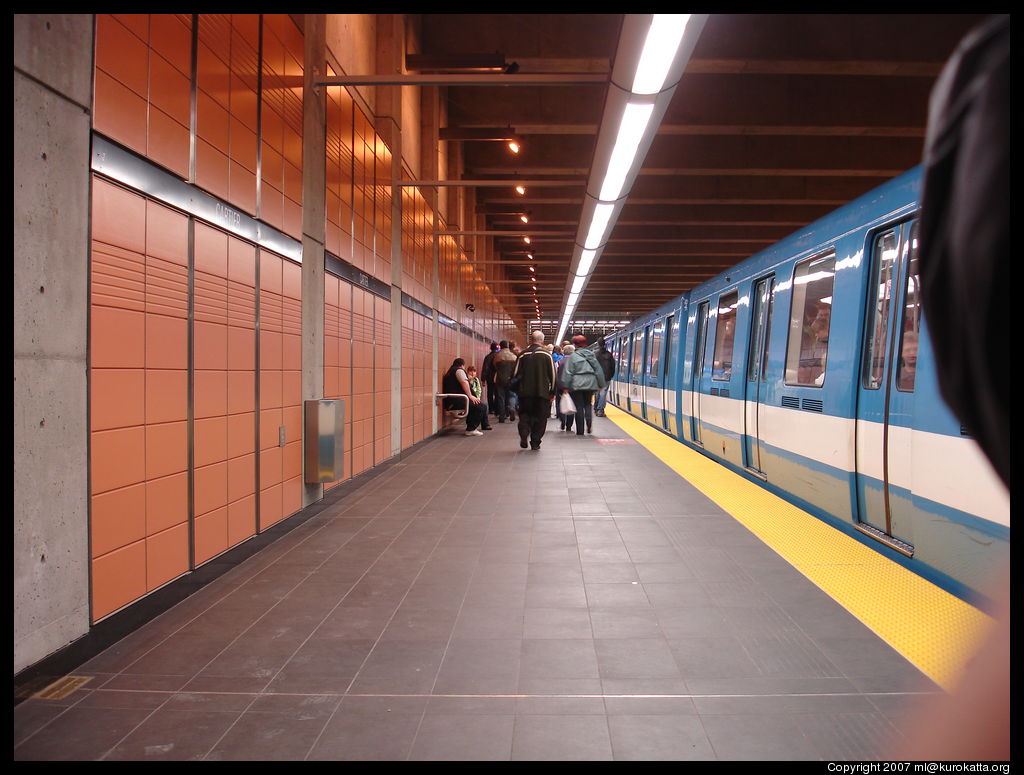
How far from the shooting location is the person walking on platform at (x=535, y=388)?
9.63 m

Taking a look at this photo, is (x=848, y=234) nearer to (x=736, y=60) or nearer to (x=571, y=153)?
(x=736, y=60)

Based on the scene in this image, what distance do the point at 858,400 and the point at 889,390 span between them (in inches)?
16.7

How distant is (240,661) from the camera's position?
292 cm

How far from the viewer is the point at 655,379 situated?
13016mm

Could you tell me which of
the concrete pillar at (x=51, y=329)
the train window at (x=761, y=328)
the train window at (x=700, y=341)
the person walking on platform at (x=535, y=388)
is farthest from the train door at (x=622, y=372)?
the concrete pillar at (x=51, y=329)

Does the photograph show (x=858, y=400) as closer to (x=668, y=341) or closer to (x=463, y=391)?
(x=668, y=341)

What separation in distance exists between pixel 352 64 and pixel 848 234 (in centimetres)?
565

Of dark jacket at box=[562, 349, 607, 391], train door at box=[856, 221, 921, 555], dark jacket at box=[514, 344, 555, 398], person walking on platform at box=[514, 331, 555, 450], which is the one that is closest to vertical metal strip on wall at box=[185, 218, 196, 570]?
train door at box=[856, 221, 921, 555]

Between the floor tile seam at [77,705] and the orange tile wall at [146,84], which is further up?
the orange tile wall at [146,84]

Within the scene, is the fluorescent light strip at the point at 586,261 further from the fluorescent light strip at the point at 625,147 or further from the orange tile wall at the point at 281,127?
the orange tile wall at the point at 281,127

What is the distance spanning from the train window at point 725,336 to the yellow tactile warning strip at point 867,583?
6.12 ft

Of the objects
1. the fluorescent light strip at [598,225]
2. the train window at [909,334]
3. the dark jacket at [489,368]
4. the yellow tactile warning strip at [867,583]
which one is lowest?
the yellow tactile warning strip at [867,583]

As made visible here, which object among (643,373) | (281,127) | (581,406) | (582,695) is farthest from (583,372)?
(582,695)

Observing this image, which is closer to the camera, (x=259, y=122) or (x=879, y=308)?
(x=879, y=308)
